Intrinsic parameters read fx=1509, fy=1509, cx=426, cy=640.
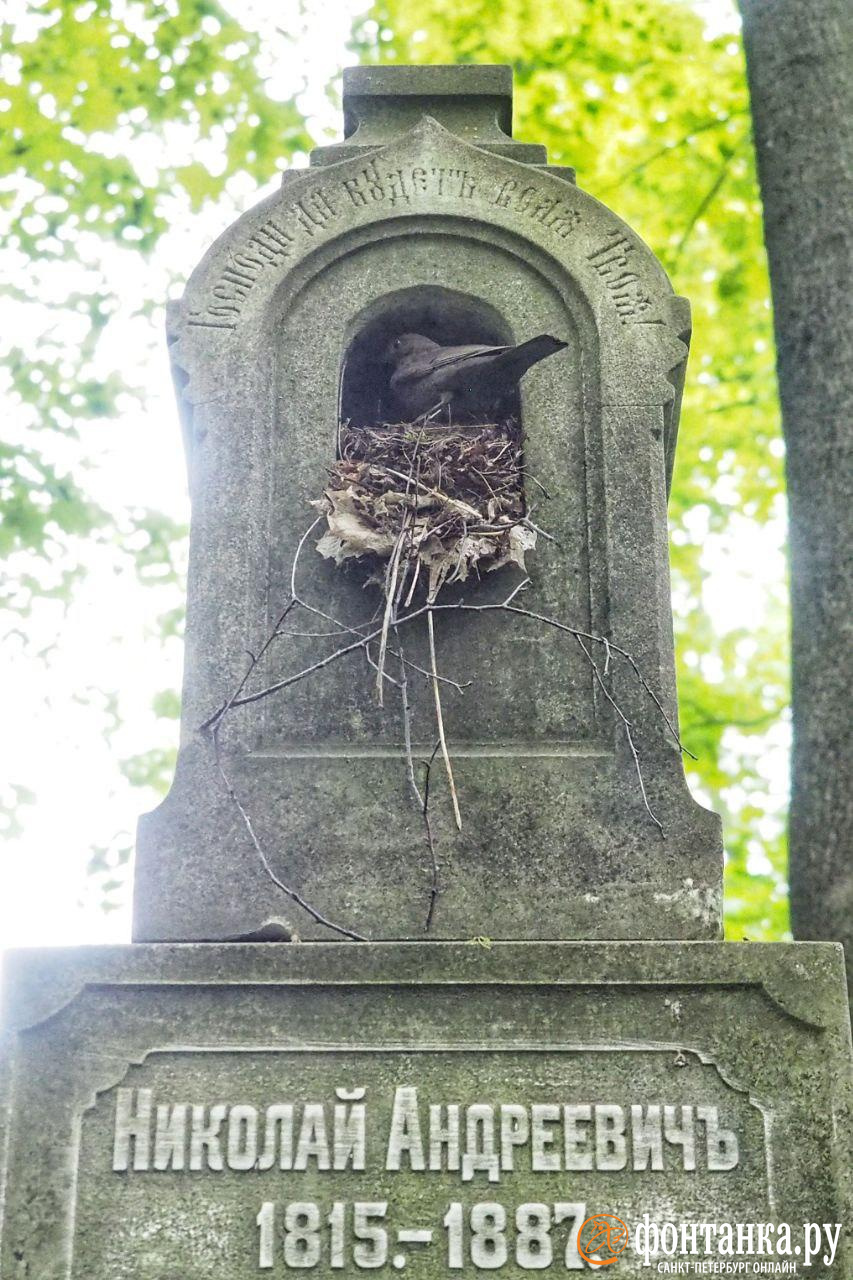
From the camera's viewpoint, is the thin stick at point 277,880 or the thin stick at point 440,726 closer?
the thin stick at point 277,880

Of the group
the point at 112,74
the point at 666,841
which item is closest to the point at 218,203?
the point at 112,74

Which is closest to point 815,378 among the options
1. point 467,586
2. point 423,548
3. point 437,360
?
point 437,360

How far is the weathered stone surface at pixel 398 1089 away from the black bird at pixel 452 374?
1651mm

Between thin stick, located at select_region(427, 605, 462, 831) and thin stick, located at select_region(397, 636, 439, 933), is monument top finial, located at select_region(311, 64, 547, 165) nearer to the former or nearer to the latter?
thin stick, located at select_region(427, 605, 462, 831)

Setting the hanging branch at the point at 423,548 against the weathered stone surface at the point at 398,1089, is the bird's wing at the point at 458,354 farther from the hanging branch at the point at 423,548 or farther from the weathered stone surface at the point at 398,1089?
the weathered stone surface at the point at 398,1089

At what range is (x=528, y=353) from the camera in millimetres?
4047

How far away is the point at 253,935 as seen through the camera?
360cm

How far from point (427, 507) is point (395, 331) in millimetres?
836

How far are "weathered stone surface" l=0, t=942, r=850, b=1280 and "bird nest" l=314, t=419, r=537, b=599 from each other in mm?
1099

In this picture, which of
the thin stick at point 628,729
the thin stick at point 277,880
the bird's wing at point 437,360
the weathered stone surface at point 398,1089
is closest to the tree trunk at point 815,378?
the thin stick at point 628,729

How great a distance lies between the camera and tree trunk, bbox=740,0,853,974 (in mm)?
5703

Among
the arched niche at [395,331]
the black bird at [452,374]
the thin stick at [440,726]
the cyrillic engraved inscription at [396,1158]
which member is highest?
the arched niche at [395,331]

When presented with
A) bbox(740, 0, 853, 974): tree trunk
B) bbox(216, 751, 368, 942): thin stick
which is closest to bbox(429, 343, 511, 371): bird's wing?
bbox(216, 751, 368, 942): thin stick

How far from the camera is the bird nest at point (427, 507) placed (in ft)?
13.0
